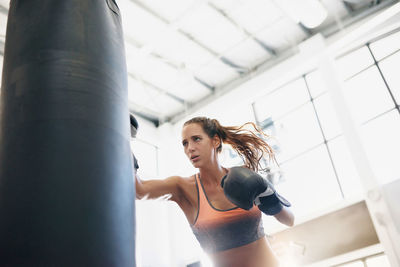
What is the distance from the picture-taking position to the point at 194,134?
6.72ft

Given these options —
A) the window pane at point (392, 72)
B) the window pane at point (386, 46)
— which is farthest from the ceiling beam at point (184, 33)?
the window pane at point (392, 72)

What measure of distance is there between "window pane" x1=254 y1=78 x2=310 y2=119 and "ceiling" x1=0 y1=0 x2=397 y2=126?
→ 65cm

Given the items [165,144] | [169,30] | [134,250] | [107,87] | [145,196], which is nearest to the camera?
[134,250]

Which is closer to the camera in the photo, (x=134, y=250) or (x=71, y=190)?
(x=71, y=190)

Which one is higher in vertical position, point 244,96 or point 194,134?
point 244,96

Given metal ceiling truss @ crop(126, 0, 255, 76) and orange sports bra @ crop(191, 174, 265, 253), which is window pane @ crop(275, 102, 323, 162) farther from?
orange sports bra @ crop(191, 174, 265, 253)

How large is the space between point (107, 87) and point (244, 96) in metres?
5.84

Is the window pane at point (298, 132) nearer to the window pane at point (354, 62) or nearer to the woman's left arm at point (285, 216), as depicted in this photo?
the window pane at point (354, 62)

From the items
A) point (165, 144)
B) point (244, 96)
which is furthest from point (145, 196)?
point (165, 144)

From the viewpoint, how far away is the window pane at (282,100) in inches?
245

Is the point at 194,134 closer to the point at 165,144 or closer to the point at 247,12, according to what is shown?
the point at 247,12

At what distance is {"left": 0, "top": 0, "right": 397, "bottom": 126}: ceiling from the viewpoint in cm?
574

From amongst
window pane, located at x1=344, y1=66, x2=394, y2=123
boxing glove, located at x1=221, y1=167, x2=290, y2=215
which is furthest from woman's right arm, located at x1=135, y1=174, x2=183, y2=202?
window pane, located at x1=344, y1=66, x2=394, y2=123

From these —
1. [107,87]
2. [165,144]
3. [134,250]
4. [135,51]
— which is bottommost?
[134,250]
